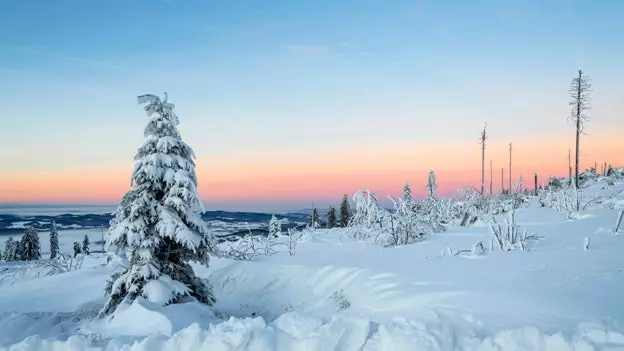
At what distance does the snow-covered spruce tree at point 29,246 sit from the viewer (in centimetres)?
4256

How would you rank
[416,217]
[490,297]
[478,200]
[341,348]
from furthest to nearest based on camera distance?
[478,200] < [416,217] < [490,297] < [341,348]

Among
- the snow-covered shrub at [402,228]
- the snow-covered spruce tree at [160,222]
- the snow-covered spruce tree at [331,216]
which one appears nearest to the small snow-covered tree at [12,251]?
the snow-covered spruce tree at [331,216]

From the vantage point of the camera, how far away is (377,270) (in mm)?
8164

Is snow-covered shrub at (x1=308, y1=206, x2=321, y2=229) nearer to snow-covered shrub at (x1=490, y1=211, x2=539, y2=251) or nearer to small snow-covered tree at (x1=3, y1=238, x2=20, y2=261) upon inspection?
snow-covered shrub at (x1=490, y1=211, x2=539, y2=251)

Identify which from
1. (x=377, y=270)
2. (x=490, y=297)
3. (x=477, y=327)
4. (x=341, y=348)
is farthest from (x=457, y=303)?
(x=377, y=270)

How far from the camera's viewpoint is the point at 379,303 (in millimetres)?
6820

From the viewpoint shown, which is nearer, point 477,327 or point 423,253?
point 477,327

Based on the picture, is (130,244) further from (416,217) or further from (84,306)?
(416,217)

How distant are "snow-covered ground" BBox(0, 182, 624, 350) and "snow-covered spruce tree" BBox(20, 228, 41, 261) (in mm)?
34771

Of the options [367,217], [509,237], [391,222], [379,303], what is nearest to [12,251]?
[367,217]

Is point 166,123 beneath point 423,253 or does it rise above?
above

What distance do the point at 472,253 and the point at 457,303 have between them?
10.9 ft

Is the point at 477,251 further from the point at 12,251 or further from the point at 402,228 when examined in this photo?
the point at 12,251

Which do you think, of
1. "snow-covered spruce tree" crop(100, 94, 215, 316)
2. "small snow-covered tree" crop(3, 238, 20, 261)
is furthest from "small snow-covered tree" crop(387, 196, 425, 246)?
"small snow-covered tree" crop(3, 238, 20, 261)
